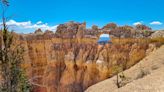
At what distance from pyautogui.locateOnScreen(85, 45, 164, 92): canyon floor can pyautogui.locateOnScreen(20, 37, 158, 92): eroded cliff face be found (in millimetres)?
7925

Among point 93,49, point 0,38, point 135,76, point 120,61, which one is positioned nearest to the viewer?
point 0,38

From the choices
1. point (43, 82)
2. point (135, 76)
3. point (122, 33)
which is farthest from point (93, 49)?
point (135, 76)

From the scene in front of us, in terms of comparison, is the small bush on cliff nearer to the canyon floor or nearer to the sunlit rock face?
the canyon floor

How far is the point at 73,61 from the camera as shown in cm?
5528

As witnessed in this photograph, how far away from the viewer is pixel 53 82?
55750 mm

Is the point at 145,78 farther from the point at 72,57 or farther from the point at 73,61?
the point at 72,57

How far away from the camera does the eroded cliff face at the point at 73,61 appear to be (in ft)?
161

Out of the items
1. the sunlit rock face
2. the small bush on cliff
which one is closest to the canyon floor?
the sunlit rock face

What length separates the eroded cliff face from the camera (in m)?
49.1

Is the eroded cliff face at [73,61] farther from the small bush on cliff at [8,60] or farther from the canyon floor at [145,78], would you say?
the small bush on cliff at [8,60]

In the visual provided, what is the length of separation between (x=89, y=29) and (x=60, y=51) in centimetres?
654

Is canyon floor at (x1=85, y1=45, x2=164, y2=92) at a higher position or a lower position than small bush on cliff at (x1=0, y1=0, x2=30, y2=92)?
lower

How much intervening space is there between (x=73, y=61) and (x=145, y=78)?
95.5 ft

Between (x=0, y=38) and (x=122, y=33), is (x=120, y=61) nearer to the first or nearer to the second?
(x=122, y=33)
